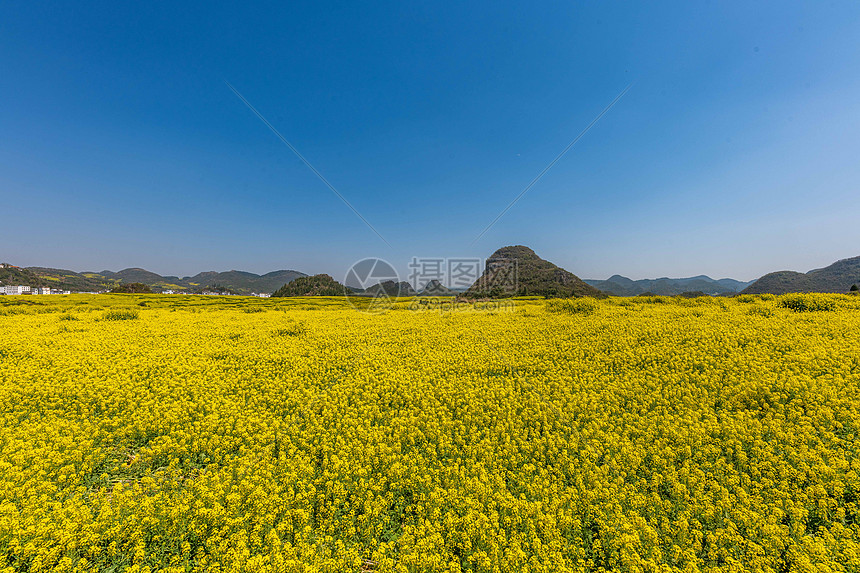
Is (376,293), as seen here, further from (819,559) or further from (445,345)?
(819,559)

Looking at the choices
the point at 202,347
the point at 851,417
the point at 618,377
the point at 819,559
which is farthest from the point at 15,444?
the point at 851,417

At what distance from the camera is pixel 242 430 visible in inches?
306

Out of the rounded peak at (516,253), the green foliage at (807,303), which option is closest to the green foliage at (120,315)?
the green foliage at (807,303)

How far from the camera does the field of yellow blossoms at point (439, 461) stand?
459cm

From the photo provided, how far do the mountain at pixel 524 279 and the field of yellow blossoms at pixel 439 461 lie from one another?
45.0 metres

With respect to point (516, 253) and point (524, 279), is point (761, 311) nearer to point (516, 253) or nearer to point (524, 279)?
point (524, 279)

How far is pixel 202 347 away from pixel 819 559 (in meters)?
20.2

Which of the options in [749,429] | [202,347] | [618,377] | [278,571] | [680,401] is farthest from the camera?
[202,347]

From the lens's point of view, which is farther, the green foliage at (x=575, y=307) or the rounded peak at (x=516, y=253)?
the rounded peak at (x=516, y=253)

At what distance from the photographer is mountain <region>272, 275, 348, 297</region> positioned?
101m

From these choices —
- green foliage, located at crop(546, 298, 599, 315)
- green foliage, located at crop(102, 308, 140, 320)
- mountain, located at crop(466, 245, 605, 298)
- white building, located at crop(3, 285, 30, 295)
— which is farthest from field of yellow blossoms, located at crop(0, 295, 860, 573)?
white building, located at crop(3, 285, 30, 295)

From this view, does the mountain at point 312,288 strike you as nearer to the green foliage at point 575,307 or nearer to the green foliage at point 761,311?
the green foliage at point 575,307

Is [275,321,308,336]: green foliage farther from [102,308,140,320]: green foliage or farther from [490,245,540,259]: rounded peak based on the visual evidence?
[490,245,540,259]: rounded peak

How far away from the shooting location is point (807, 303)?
20.6m
